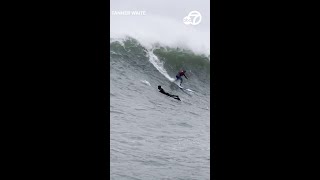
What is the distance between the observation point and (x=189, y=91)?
4527 millimetres

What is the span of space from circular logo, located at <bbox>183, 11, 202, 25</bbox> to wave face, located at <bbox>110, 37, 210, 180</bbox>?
0.27 m

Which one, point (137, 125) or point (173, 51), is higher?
point (173, 51)

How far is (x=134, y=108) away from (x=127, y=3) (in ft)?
2.79

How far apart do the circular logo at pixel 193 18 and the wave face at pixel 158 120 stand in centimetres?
27

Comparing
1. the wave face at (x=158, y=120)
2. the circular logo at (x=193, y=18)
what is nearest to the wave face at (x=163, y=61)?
the wave face at (x=158, y=120)

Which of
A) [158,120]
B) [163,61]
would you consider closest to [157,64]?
[163,61]

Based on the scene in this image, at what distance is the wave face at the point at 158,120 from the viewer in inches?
166

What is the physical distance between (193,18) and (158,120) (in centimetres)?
87

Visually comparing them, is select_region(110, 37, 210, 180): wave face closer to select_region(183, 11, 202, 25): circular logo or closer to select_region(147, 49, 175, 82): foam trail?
select_region(147, 49, 175, 82): foam trail

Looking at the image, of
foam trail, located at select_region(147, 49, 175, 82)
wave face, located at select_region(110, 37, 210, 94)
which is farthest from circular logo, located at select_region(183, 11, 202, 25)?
foam trail, located at select_region(147, 49, 175, 82)

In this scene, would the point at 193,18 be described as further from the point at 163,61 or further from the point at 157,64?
the point at 157,64

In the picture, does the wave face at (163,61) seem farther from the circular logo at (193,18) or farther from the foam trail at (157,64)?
the circular logo at (193,18)
